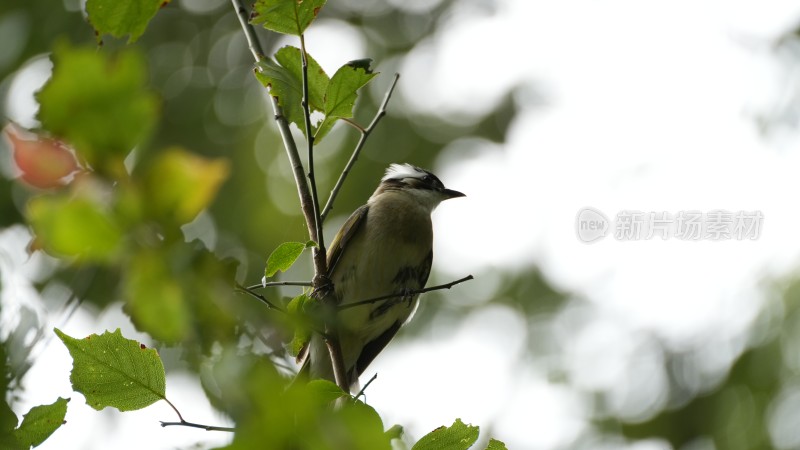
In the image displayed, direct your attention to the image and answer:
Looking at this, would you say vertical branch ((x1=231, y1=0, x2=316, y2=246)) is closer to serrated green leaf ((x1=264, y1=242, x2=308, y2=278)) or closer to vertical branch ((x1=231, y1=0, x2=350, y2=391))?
vertical branch ((x1=231, y1=0, x2=350, y2=391))

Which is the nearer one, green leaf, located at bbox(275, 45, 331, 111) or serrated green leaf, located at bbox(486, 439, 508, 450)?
serrated green leaf, located at bbox(486, 439, 508, 450)

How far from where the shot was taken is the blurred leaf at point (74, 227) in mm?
689

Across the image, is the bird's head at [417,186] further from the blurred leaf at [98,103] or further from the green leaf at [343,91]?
the blurred leaf at [98,103]

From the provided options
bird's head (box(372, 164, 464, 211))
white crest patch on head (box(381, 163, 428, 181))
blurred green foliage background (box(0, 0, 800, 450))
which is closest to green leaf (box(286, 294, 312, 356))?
bird's head (box(372, 164, 464, 211))

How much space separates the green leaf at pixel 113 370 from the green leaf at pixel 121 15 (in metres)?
0.66

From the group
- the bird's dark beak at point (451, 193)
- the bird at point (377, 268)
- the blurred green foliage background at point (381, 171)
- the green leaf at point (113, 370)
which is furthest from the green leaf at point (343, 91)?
the blurred green foliage background at point (381, 171)

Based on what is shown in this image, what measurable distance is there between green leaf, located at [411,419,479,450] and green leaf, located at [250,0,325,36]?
3.03 ft

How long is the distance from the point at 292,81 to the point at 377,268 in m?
2.35

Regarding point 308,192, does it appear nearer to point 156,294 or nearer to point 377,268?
point 156,294

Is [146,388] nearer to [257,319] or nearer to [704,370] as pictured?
[257,319]

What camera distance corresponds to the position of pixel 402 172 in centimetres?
582

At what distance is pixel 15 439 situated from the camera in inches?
58.6

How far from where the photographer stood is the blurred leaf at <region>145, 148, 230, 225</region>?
0.72 m

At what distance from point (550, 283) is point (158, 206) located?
33.4 ft
